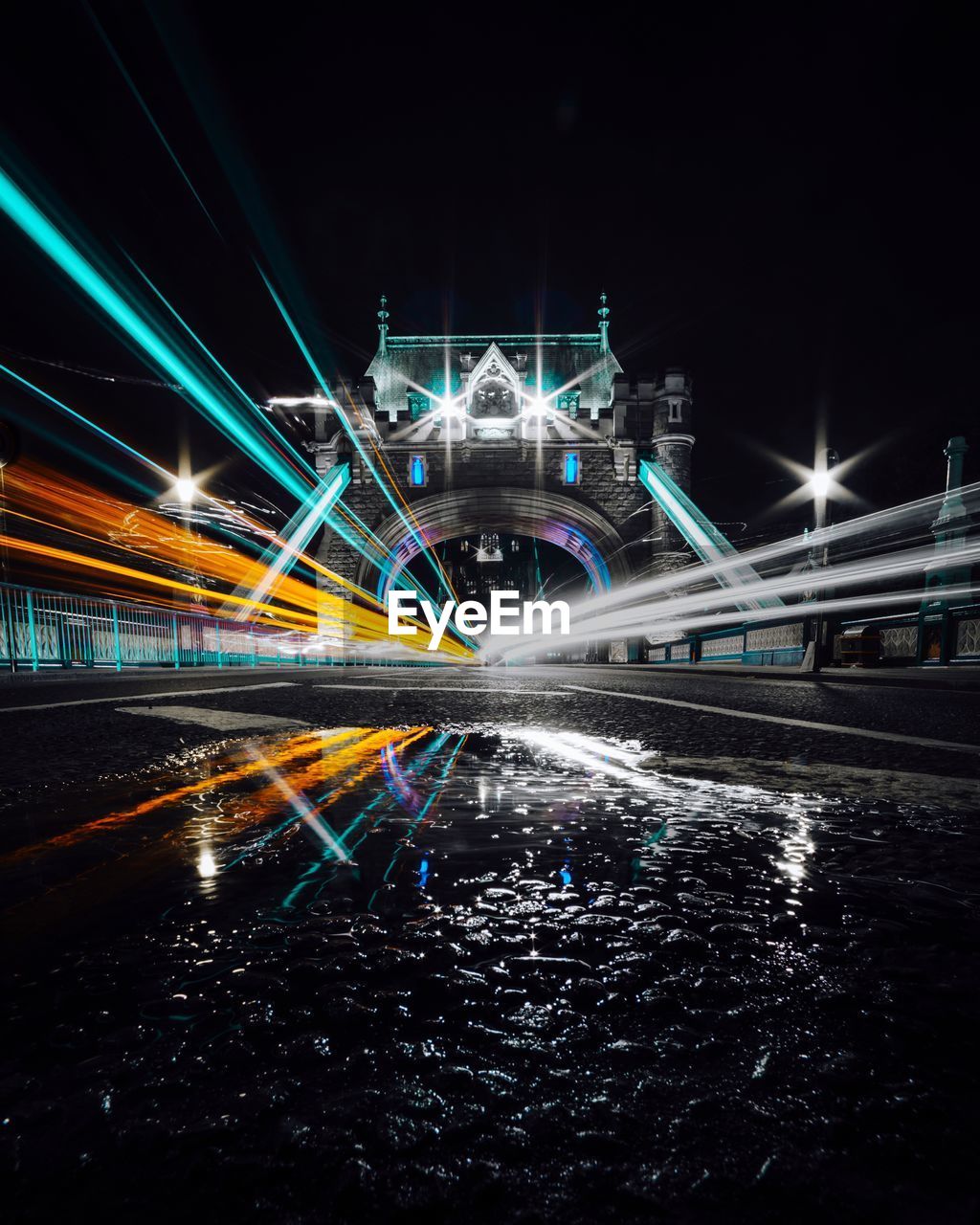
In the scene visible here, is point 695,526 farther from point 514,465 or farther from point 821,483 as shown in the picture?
point 821,483

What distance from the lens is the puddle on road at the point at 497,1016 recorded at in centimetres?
40

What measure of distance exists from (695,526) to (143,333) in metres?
25.2

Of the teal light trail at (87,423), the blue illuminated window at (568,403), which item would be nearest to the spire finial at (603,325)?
the blue illuminated window at (568,403)

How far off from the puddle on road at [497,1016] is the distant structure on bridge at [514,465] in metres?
29.5

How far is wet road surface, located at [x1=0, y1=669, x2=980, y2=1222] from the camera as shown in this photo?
0.39 m

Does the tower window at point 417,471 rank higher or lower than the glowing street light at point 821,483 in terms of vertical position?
higher

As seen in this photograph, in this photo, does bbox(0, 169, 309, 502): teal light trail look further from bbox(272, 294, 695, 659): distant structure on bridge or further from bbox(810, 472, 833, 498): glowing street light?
bbox(810, 472, 833, 498): glowing street light

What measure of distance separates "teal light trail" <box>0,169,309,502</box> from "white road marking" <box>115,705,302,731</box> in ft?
64.7

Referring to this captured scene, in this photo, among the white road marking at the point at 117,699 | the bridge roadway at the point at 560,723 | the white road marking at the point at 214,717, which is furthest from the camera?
the white road marking at the point at 117,699

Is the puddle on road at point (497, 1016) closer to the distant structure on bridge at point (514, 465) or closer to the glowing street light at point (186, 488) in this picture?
the glowing street light at point (186, 488)

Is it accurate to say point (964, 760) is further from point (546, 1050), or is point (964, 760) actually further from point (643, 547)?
point (643, 547)

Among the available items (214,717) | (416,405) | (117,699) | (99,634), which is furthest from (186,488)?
(214,717)

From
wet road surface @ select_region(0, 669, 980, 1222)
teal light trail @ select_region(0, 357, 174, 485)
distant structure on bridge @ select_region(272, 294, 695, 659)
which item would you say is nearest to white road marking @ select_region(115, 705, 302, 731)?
wet road surface @ select_region(0, 669, 980, 1222)

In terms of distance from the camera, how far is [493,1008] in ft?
1.95
